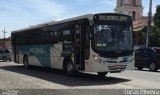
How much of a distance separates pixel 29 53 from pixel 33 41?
4.99 ft

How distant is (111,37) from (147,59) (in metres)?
10.7

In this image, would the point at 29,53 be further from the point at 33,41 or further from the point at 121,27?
the point at 121,27

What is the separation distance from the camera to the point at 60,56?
22.8m

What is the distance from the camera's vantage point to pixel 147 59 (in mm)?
29359

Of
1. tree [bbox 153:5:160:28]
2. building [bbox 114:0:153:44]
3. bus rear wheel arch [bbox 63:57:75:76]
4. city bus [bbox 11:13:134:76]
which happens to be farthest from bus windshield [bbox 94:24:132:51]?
building [bbox 114:0:153:44]

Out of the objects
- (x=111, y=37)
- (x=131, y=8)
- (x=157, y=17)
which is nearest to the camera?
(x=111, y=37)

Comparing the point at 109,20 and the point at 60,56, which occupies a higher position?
the point at 109,20

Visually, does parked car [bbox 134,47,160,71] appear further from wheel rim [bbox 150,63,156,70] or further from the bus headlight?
the bus headlight

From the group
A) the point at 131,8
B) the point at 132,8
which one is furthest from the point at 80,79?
the point at 132,8

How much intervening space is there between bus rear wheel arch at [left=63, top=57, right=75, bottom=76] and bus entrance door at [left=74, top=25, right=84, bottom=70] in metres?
0.71

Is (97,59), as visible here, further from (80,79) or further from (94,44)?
(80,79)

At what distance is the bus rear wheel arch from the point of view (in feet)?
70.3

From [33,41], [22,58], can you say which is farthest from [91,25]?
[22,58]

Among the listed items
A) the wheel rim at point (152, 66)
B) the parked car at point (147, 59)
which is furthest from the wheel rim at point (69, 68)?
the wheel rim at point (152, 66)
